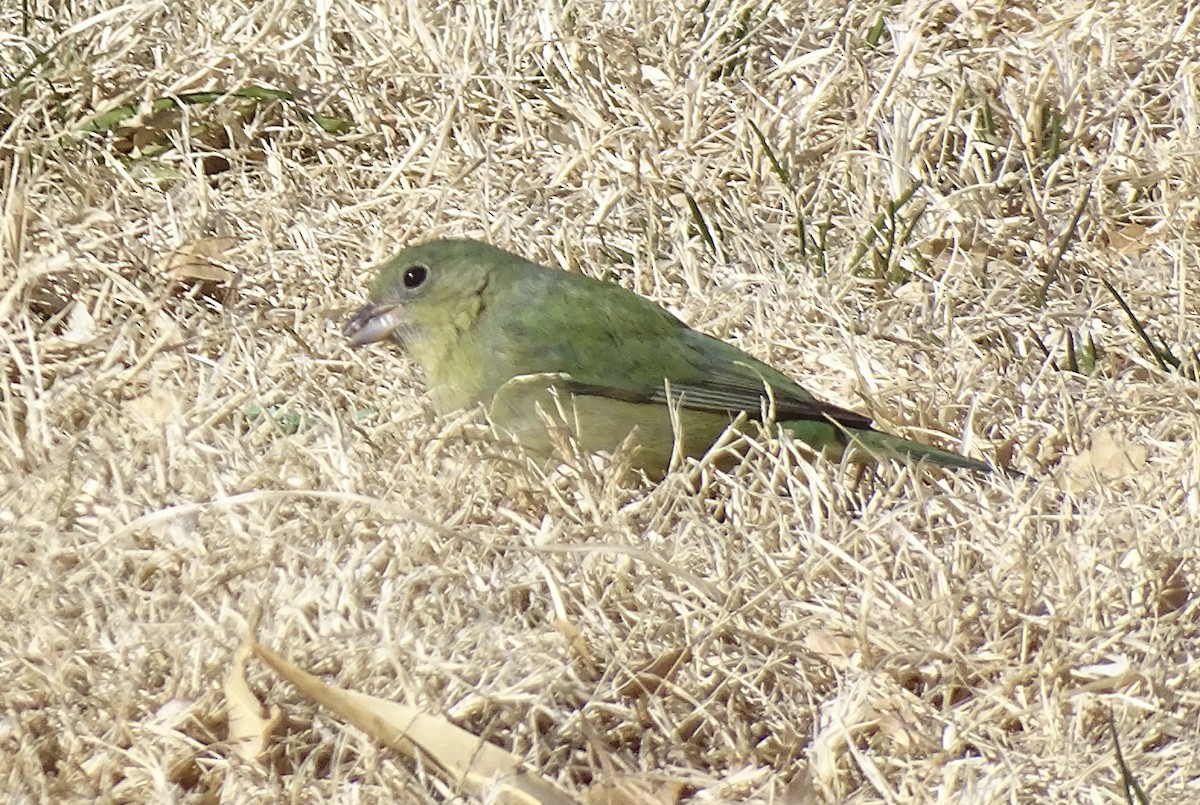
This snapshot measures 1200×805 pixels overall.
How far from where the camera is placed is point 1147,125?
4832 mm

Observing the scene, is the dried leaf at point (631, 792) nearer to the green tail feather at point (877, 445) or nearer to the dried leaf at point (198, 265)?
the green tail feather at point (877, 445)

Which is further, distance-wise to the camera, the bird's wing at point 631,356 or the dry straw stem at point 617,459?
the bird's wing at point 631,356

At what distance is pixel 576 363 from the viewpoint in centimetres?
406

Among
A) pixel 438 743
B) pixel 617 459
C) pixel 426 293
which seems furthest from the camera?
pixel 426 293

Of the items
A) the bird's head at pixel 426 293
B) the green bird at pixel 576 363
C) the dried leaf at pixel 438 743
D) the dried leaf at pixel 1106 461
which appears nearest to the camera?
the dried leaf at pixel 438 743

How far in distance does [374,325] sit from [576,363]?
0.55 meters

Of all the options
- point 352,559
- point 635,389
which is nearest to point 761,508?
point 635,389

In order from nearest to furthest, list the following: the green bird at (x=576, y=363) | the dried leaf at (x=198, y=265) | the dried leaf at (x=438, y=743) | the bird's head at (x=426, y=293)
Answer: the dried leaf at (x=438, y=743)
the green bird at (x=576, y=363)
the bird's head at (x=426, y=293)
the dried leaf at (x=198, y=265)

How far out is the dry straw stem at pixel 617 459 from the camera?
2975 millimetres

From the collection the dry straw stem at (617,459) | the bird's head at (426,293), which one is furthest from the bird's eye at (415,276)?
the dry straw stem at (617,459)

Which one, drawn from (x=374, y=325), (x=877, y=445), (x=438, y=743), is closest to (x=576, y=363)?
(x=374, y=325)

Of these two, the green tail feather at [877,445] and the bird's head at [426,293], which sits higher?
the bird's head at [426,293]

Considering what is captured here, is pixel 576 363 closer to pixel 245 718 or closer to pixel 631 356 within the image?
pixel 631 356

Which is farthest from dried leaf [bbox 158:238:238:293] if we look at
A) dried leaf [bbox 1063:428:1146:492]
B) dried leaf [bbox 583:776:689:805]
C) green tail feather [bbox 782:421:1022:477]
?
dried leaf [bbox 1063:428:1146:492]
